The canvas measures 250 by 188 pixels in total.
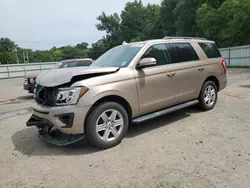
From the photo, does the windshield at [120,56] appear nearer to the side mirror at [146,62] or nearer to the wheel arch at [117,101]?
the side mirror at [146,62]

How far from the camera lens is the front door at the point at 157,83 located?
4355 mm

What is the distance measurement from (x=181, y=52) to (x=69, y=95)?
115 inches

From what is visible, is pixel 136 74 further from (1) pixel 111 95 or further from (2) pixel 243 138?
(2) pixel 243 138

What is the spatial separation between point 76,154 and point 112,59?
7.03 ft

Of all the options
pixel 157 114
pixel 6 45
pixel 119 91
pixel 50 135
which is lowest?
pixel 50 135

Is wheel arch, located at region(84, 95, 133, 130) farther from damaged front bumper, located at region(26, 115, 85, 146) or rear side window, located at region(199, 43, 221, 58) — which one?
rear side window, located at region(199, 43, 221, 58)

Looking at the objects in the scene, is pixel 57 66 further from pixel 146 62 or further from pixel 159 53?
pixel 146 62

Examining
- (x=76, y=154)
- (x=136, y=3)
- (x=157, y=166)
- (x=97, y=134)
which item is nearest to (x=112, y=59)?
(x=97, y=134)

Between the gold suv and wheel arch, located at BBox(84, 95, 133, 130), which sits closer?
the gold suv

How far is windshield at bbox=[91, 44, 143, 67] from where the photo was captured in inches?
177

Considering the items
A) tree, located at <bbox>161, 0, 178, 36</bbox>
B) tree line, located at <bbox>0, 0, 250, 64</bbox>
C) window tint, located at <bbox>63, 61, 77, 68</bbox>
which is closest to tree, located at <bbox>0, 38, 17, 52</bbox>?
tree line, located at <bbox>0, 0, 250, 64</bbox>

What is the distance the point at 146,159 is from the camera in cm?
343

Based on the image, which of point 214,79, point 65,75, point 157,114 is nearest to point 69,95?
point 65,75

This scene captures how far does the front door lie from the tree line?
21948mm
